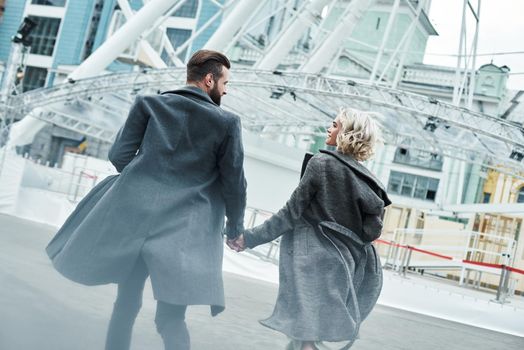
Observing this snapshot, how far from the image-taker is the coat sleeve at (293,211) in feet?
12.4

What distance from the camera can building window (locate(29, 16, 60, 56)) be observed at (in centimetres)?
4431

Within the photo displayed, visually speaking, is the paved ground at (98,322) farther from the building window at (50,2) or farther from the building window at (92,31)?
the building window at (50,2)

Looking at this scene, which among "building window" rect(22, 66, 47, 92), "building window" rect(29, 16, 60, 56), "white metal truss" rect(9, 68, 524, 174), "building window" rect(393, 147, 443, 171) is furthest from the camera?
"building window" rect(29, 16, 60, 56)

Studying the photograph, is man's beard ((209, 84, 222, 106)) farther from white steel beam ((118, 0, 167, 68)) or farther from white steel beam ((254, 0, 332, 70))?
white steel beam ((118, 0, 167, 68))

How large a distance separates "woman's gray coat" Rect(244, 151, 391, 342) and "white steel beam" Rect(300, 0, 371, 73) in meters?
19.8

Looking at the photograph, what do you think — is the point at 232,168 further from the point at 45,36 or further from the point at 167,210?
the point at 45,36

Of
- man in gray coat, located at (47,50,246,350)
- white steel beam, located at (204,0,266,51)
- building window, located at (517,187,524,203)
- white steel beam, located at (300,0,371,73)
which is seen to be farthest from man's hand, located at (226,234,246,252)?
building window, located at (517,187,524,203)

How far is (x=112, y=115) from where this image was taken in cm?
2444

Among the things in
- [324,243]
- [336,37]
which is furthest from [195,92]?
[336,37]

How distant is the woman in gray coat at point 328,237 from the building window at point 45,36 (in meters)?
43.0

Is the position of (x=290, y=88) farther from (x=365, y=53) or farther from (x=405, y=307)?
(x=365, y=53)

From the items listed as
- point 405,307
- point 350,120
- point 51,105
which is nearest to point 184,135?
point 350,120

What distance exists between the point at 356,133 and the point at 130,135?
1215 mm

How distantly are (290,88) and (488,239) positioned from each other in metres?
8.43
